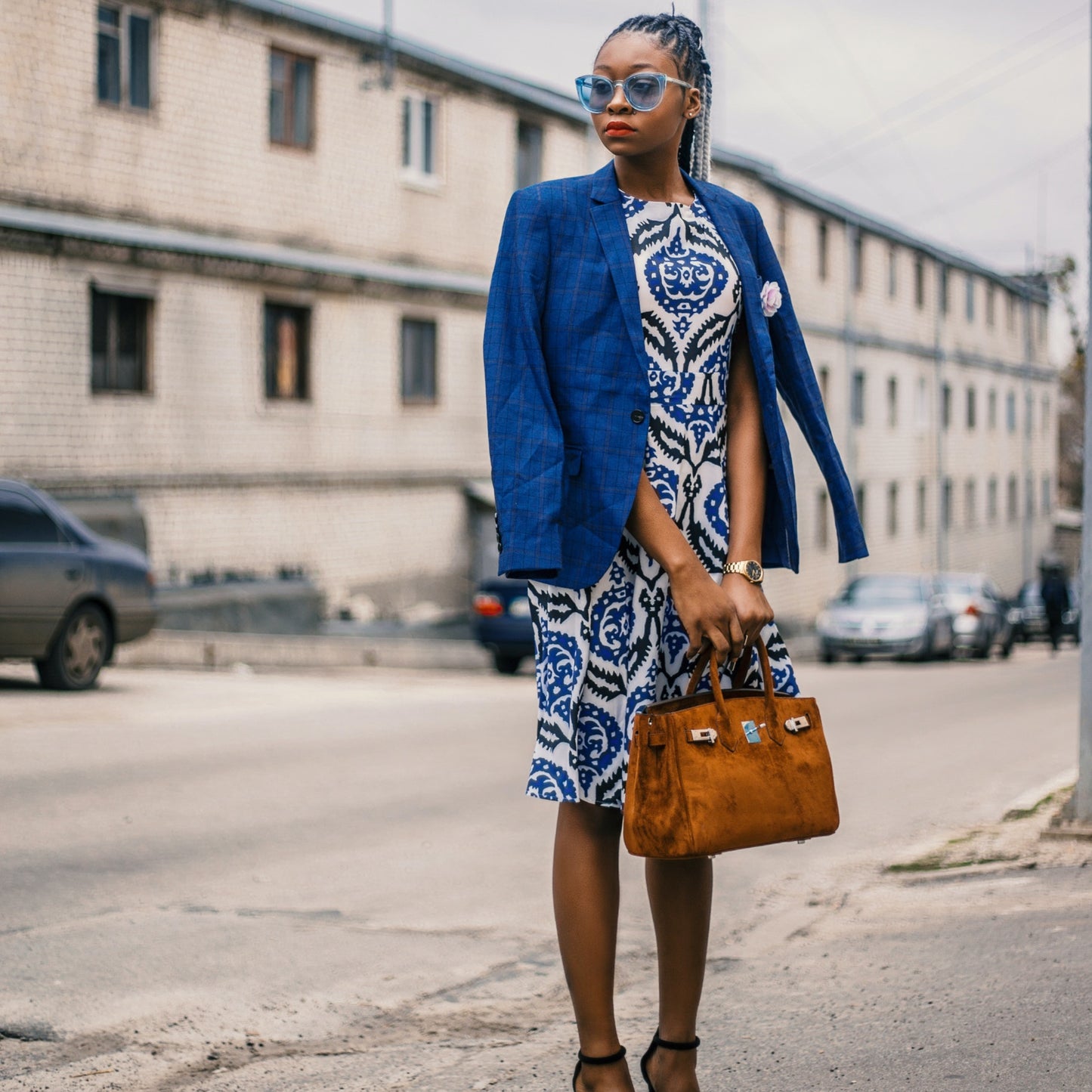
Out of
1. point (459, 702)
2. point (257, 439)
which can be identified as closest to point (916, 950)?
point (459, 702)

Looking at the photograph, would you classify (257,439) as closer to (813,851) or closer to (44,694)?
(44,694)

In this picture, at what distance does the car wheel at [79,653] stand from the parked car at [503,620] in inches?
261

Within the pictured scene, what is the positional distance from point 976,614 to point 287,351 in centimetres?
1304

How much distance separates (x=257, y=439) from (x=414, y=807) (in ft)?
48.2

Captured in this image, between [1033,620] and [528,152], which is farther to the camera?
[1033,620]

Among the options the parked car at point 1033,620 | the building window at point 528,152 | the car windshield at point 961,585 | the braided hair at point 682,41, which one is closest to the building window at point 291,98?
the building window at point 528,152

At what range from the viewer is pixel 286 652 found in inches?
719

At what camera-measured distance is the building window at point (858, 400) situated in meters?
41.6

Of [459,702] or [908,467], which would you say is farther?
[908,467]

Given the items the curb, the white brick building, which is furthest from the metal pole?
the white brick building

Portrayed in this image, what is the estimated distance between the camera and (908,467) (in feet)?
150

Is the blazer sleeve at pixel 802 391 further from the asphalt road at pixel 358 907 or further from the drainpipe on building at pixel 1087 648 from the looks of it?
the drainpipe on building at pixel 1087 648

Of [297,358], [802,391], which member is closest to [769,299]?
[802,391]

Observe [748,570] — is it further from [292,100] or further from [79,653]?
[292,100]
